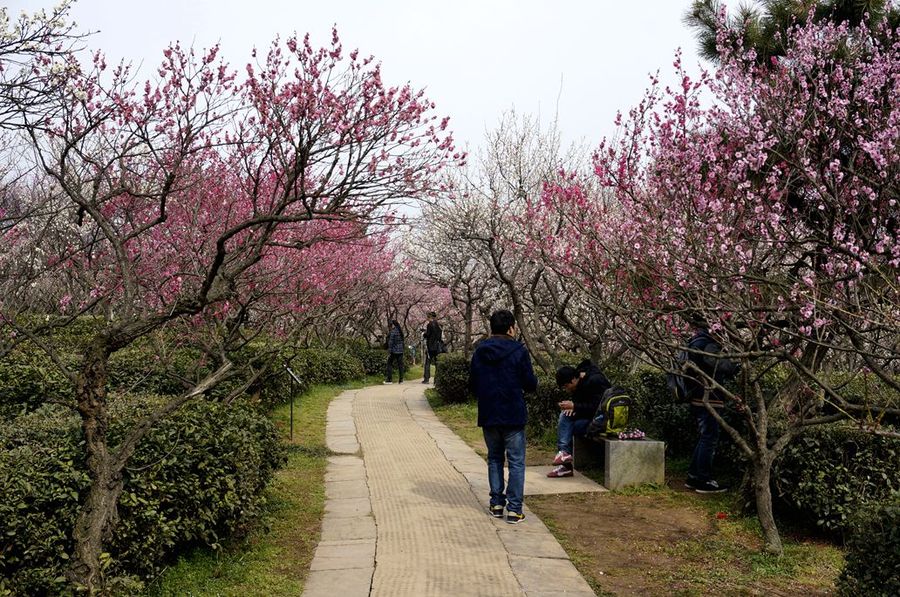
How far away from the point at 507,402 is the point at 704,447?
7.92ft

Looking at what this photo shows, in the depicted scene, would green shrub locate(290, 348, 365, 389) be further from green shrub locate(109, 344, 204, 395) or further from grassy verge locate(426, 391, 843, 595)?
grassy verge locate(426, 391, 843, 595)

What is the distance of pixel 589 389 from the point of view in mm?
8180

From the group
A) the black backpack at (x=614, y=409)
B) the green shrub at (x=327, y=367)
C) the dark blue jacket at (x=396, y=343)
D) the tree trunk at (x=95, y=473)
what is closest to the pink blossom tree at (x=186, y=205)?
the tree trunk at (x=95, y=473)

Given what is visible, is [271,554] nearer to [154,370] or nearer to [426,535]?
[426,535]

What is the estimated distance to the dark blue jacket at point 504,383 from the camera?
6.14 metres

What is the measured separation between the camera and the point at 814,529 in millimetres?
6090

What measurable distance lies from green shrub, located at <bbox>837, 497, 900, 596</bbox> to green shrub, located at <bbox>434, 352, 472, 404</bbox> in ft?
37.1

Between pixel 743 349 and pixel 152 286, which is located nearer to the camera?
pixel 743 349

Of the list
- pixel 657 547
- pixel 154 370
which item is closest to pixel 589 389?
pixel 657 547

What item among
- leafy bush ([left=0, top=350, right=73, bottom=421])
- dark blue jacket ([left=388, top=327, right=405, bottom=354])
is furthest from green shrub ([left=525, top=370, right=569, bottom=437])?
dark blue jacket ([left=388, top=327, right=405, bottom=354])

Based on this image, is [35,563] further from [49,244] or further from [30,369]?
[49,244]

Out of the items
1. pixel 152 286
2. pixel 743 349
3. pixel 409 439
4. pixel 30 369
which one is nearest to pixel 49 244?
pixel 30 369

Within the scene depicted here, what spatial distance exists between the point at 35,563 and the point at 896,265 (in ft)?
18.2

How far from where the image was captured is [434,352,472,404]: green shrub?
1521 centimetres
